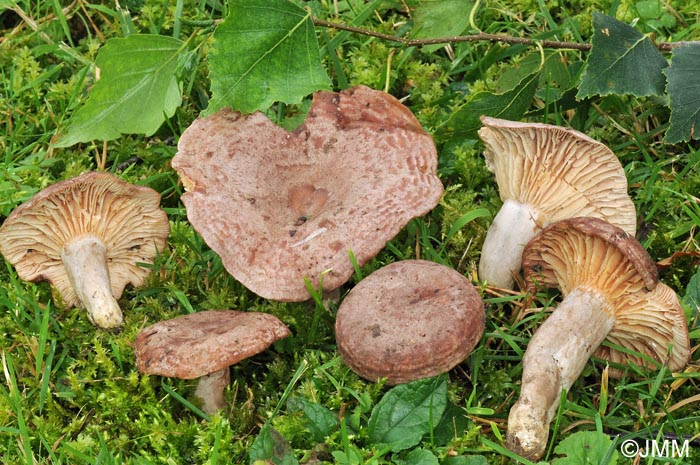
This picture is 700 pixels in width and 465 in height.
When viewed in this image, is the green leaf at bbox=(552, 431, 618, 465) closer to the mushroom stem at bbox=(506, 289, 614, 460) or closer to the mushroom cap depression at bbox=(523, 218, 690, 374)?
the mushroom stem at bbox=(506, 289, 614, 460)

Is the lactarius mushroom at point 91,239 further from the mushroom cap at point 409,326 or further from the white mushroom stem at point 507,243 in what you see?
the white mushroom stem at point 507,243

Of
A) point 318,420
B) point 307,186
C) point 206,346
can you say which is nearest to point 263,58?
point 307,186

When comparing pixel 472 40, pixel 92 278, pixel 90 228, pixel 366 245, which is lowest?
pixel 92 278

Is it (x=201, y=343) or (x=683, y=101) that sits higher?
(x=683, y=101)

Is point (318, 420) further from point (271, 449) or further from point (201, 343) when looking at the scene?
point (201, 343)

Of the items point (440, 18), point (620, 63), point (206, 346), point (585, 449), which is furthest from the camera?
point (440, 18)

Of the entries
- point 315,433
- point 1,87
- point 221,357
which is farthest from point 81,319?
point 1,87

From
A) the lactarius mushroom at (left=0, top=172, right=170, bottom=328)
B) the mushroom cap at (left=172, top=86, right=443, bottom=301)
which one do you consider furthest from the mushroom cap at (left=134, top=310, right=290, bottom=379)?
the lactarius mushroom at (left=0, top=172, right=170, bottom=328)

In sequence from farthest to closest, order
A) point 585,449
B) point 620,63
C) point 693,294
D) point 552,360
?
point 620,63 → point 693,294 → point 552,360 → point 585,449

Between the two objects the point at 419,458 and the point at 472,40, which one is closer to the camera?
the point at 419,458
